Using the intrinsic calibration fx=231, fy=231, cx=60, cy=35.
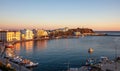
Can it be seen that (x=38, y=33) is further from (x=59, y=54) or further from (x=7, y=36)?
(x=59, y=54)

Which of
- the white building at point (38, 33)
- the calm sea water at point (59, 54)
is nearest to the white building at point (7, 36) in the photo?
the white building at point (38, 33)

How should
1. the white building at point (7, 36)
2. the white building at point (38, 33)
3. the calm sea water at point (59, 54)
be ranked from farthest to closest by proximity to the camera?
the white building at point (38, 33), the white building at point (7, 36), the calm sea water at point (59, 54)

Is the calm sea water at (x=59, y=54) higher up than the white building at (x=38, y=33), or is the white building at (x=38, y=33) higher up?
the white building at (x=38, y=33)

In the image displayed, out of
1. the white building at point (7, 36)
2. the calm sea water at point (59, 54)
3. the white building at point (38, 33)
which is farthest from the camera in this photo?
the white building at point (38, 33)

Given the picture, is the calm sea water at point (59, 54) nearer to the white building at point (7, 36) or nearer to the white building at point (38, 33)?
the white building at point (7, 36)

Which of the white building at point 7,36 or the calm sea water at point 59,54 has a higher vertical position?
the white building at point 7,36

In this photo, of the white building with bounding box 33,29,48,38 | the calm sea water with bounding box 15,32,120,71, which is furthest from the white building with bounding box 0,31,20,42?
the calm sea water with bounding box 15,32,120,71

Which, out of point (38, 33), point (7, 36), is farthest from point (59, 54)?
point (38, 33)

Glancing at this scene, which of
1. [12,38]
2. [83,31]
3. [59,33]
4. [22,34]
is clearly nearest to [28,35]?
[22,34]

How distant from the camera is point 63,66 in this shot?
40.9 ft

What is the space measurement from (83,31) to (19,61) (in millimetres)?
65072

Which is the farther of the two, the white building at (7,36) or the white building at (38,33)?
the white building at (38,33)

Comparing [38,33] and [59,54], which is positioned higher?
[38,33]

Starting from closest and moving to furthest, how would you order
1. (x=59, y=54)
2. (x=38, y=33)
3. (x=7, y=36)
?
(x=59, y=54), (x=7, y=36), (x=38, y=33)
